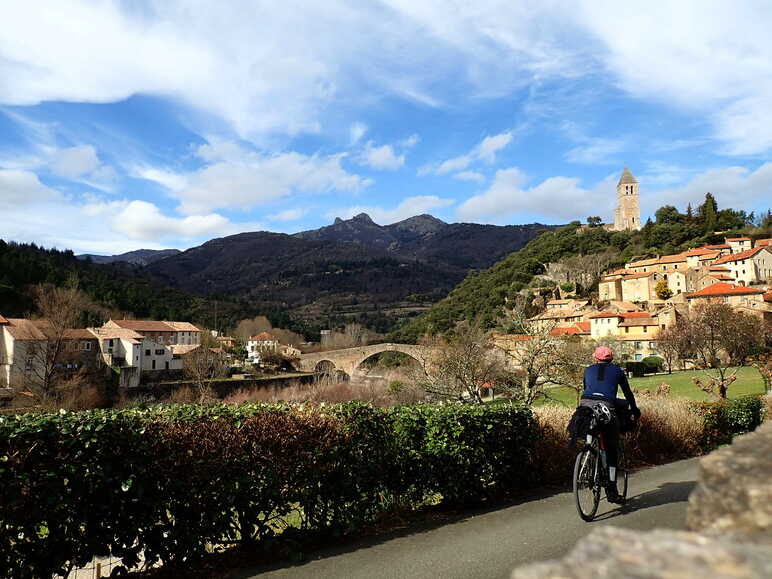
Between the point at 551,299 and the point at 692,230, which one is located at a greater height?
the point at 692,230

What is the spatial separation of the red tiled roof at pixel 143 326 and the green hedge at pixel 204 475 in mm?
64063

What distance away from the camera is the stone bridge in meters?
69.9

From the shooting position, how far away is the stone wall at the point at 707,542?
3.33ft

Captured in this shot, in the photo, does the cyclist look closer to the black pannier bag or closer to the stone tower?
the black pannier bag

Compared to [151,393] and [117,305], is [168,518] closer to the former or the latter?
[151,393]

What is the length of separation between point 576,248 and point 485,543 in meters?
118

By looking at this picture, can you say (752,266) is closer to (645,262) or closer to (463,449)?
(645,262)

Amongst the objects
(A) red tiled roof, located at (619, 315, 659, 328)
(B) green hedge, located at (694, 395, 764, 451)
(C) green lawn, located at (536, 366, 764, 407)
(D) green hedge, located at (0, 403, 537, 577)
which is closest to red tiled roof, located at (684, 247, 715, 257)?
(A) red tiled roof, located at (619, 315, 659, 328)

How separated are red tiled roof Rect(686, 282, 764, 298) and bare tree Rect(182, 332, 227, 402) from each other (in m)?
62.3

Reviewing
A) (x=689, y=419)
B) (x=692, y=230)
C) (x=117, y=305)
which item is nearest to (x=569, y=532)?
(x=689, y=419)

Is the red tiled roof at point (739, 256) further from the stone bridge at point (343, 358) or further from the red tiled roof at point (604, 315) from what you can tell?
the stone bridge at point (343, 358)

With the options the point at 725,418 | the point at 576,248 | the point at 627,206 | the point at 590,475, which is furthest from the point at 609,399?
the point at 627,206

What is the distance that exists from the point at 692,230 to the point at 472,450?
108245mm

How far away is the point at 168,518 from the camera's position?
479 cm
